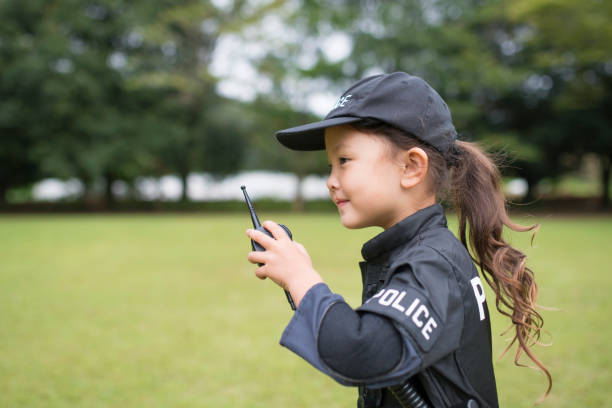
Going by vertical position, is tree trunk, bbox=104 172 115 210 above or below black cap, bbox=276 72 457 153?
below

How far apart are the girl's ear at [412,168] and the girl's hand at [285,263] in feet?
1.06

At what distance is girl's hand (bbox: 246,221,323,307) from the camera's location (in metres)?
1.12

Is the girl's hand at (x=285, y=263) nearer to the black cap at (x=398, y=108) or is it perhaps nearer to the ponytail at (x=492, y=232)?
the black cap at (x=398, y=108)

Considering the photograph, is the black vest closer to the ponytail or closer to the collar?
the collar

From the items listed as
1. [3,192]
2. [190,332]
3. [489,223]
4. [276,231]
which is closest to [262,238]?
[276,231]

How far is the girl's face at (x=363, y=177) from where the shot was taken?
4.18ft

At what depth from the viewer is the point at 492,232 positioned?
4.83 ft

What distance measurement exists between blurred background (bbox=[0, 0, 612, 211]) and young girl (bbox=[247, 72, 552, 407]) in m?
21.5

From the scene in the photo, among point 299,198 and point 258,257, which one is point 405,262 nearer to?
point 258,257

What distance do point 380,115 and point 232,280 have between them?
6.46 meters

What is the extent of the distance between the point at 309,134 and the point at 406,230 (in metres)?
0.36

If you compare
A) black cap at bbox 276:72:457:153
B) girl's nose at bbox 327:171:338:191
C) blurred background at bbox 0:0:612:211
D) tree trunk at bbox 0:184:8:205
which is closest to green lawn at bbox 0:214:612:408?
girl's nose at bbox 327:171:338:191

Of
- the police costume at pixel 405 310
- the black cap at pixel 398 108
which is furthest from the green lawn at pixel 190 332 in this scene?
the black cap at pixel 398 108

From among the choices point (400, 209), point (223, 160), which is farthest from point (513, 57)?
point (400, 209)
